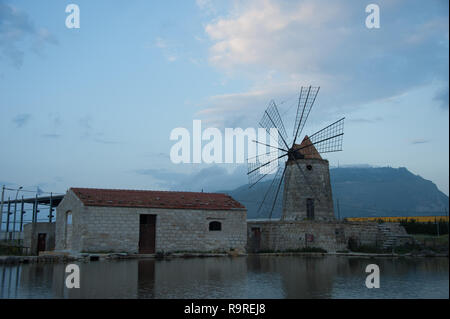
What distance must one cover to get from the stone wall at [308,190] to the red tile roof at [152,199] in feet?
14.0

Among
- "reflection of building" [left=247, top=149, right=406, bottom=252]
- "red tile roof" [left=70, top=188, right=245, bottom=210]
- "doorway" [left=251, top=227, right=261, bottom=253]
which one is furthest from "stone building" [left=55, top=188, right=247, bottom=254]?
"reflection of building" [left=247, top=149, right=406, bottom=252]

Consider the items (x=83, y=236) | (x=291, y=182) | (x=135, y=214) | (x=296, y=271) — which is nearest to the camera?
(x=296, y=271)

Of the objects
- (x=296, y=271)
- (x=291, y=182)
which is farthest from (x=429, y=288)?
(x=291, y=182)

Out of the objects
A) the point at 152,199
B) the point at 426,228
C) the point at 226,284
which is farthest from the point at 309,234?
the point at 226,284

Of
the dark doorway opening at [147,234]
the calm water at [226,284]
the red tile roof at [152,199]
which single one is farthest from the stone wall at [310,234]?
the calm water at [226,284]

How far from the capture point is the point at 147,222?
23.5 m

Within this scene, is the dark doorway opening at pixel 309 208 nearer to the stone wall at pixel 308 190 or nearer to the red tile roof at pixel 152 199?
the stone wall at pixel 308 190

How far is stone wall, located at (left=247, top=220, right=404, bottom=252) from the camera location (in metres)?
25.3

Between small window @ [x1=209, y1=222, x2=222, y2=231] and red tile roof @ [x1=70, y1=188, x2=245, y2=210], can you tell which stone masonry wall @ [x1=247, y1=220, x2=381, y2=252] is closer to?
small window @ [x1=209, y1=222, x2=222, y2=231]

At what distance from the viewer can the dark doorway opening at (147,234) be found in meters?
23.1

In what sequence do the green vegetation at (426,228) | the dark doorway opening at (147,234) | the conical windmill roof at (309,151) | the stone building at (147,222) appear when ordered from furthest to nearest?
the conical windmill roof at (309,151)
the green vegetation at (426,228)
the dark doorway opening at (147,234)
the stone building at (147,222)
